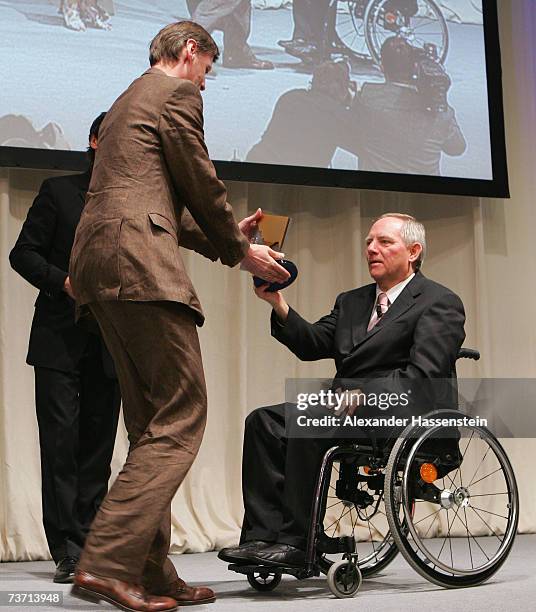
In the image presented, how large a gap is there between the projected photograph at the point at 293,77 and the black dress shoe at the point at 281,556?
1.98m

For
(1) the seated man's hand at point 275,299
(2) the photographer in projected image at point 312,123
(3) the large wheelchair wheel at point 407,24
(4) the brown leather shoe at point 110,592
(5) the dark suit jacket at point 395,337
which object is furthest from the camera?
(3) the large wheelchair wheel at point 407,24

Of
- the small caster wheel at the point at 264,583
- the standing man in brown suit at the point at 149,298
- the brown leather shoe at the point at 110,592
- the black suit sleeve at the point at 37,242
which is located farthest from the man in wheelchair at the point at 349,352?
the black suit sleeve at the point at 37,242

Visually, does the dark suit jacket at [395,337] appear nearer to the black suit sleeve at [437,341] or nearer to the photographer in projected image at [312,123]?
the black suit sleeve at [437,341]

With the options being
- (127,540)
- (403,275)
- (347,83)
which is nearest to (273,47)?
(347,83)

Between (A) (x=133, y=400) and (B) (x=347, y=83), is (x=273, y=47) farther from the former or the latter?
(A) (x=133, y=400)

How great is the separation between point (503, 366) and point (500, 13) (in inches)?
66.5

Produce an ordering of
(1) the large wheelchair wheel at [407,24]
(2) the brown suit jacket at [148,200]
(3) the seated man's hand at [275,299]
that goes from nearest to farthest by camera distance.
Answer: (2) the brown suit jacket at [148,200]
(3) the seated man's hand at [275,299]
(1) the large wheelchair wheel at [407,24]

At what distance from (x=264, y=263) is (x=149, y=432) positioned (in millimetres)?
596

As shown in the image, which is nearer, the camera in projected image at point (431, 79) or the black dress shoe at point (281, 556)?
the black dress shoe at point (281, 556)

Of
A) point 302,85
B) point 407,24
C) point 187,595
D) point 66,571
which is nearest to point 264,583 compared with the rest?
point 187,595

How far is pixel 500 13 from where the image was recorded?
462 centimetres

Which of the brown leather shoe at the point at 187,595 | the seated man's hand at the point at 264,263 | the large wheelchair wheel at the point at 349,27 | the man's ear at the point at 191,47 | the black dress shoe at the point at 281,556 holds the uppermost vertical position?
the large wheelchair wheel at the point at 349,27

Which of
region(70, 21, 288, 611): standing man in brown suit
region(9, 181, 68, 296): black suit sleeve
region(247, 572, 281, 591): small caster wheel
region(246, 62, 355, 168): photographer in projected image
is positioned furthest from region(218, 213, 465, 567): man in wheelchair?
region(246, 62, 355, 168): photographer in projected image

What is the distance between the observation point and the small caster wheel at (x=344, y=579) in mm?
2289
